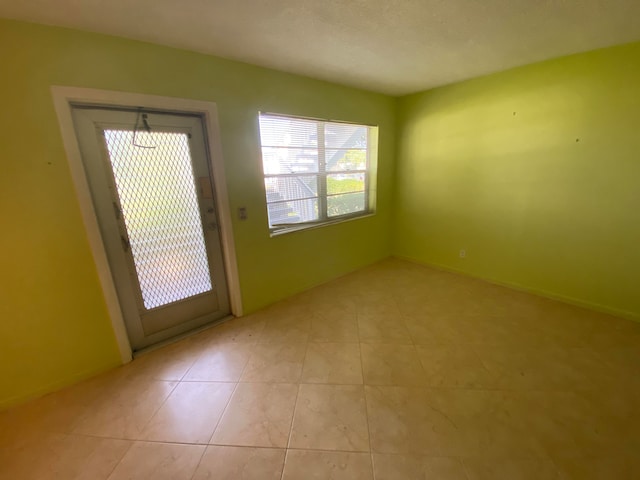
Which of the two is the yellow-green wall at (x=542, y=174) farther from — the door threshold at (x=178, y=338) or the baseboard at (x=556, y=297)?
the door threshold at (x=178, y=338)

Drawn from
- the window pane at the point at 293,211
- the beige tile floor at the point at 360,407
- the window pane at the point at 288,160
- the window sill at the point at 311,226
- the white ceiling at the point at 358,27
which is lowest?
the beige tile floor at the point at 360,407

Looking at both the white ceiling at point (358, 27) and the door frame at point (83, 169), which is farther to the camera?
the door frame at point (83, 169)

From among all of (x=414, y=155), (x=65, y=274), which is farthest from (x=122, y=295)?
(x=414, y=155)

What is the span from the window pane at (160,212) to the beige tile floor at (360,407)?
57 cm

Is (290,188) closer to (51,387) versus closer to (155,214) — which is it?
(155,214)

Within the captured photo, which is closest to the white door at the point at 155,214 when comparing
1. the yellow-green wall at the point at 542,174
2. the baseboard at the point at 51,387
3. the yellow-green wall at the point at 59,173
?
the yellow-green wall at the point at 59,173

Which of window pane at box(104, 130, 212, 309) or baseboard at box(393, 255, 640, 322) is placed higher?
window pane at box(104, 130, 212, 309)

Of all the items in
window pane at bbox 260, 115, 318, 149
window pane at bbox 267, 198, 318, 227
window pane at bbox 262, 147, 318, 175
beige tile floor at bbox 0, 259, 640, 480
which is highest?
window pane at bbox 260, 115, 318, 149

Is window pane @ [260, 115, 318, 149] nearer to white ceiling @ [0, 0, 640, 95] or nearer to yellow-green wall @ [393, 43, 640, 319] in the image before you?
white ceiling @ [0, 0, 640, 95]

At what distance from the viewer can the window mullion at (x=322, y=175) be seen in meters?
2.91

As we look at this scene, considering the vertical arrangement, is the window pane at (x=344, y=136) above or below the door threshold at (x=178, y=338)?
above

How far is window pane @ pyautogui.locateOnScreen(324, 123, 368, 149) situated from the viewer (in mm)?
3002

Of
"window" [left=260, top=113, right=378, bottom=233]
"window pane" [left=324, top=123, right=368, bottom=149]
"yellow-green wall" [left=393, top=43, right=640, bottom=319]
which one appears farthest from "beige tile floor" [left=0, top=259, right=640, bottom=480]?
"window pane" [left=324, top=123, right=368, bottom=149]

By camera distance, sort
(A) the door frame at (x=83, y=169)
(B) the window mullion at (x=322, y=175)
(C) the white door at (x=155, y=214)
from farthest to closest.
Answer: (B) the window mullion at (x=322, y=175) → (C) the white door at (x=155, y=214) → (A) the door frame at (x=83, y=169)
